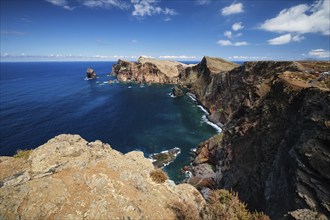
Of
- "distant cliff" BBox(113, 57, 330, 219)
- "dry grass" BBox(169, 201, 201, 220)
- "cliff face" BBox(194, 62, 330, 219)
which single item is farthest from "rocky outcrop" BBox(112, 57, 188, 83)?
"dry grass" BBox(169, 201, 201, 220)

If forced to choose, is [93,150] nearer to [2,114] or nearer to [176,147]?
[176,147]

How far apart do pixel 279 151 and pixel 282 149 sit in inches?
21.7

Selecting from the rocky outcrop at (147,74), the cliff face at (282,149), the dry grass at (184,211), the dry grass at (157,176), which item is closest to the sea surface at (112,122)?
the cliff face at (282,149)

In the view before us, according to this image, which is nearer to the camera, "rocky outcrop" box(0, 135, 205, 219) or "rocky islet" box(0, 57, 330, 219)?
"rocky outcrop" box(0, 135, 205, 219)

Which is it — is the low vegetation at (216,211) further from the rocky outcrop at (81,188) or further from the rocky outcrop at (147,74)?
the rocky outcrop at (147,74)

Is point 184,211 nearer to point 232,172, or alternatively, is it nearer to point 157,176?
point 157,176

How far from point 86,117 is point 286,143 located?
8068 cm

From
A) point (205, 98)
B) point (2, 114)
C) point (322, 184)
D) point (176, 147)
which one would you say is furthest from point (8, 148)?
point (205, 98)

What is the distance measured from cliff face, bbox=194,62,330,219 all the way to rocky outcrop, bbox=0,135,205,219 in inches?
376

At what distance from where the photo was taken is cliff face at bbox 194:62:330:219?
62.1ft

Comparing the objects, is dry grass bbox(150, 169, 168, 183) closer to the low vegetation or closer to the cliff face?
the low vegetation

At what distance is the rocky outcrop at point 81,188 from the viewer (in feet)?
48.0

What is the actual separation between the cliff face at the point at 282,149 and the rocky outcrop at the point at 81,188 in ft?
31.4

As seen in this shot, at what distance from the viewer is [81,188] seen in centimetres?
1631
